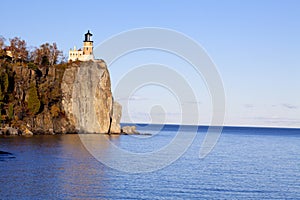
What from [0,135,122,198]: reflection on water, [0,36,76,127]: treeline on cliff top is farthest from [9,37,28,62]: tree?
[0,135,122,198]: reflection on water

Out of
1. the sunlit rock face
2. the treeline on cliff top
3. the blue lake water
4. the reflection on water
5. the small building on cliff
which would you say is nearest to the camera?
the blue lake water

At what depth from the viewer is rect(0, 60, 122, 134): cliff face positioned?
11638 centimetres

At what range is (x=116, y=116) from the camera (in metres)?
133

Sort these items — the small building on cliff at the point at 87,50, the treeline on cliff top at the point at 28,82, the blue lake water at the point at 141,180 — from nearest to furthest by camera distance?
1. the blue lake water at the point at 141,180
2. the treeline on cliff top at the point at 28,82
3. the small building on cliff at the point at 87,50

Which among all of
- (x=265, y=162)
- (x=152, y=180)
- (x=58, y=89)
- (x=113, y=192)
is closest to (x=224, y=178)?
(x=152, y=180)

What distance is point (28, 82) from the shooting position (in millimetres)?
120750

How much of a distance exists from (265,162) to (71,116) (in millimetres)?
67079

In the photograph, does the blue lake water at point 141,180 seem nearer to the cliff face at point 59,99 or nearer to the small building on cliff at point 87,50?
the cliff face at point 59,99

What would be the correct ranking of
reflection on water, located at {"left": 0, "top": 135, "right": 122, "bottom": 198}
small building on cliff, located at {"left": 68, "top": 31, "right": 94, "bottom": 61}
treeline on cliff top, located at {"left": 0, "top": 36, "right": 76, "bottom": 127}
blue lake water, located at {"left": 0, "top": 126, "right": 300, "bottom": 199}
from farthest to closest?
1. small building on cliff, located at {"left": 68, "top": 31, "right": 94, "bottom": 61}
2. treeline on cliff top, located at {"left": 0, "top": 36, "right": 76, "bottom": 127}
3. reflection on water, located at {"left": 0, "top": 135, "right": 122, "bottom": 198}
4. blue lake water, located at {"left": 0, "top": 126, "right": 300, "bottom": 199}

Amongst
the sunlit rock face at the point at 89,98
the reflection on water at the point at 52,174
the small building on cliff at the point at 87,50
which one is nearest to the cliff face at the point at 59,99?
the sunlit rock face at the point at 89,98

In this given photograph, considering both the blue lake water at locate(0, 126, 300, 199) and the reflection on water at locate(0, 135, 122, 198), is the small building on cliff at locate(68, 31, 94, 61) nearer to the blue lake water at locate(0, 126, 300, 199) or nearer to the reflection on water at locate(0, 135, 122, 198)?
the reflection on water at locate(0, 135, 122, 198)

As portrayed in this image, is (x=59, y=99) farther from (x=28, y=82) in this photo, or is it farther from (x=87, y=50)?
(x=87, y=50)

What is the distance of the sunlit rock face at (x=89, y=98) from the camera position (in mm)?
127625

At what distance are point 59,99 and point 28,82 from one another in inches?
423
